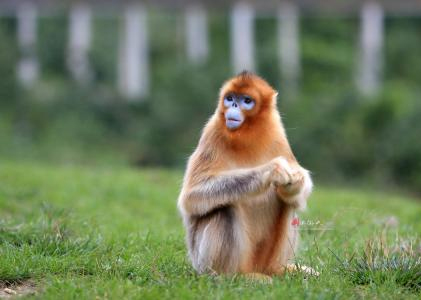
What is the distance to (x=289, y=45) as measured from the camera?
87.2 ft

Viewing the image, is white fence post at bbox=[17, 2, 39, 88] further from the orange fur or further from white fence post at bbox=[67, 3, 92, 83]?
the orange fur

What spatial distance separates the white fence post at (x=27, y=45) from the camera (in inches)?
907

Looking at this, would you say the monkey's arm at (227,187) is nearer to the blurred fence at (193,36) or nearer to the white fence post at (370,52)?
the blurred fence at (193,36)

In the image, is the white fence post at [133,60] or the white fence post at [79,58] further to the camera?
the white fence post at [133,60]

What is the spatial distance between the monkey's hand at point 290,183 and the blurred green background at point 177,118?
12.6 meters

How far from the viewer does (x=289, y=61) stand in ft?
83.6

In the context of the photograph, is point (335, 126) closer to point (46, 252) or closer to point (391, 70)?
point (391, 70)

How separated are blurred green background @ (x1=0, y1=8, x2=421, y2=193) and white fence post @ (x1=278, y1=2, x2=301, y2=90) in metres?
0.38

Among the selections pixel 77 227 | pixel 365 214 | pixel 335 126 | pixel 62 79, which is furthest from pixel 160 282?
pixel 62 79

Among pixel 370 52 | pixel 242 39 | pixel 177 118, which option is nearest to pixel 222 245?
pixel 177 118

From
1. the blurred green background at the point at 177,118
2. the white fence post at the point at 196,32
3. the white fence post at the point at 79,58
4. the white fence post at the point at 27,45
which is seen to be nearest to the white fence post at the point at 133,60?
the blurred green background at the point at 177,118

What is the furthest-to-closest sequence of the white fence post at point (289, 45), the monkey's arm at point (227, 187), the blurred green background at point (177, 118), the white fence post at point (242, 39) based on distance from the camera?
the white fence post at point (289, 45) < the white fence post at point (242, 39) < the blurred green background at point (177, 118) < the monkey's arm at point (227, 187)

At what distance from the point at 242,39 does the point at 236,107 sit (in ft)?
67.1

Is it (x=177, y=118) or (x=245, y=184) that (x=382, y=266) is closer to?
(x=245, y=184)
